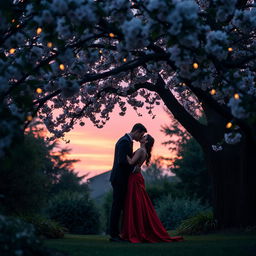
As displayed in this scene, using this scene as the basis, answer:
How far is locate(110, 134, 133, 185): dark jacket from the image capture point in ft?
37.0

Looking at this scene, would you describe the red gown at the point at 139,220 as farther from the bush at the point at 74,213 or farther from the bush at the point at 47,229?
the bush at the point at 74,213

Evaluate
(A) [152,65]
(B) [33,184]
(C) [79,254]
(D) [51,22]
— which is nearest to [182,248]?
(C) [79,254]

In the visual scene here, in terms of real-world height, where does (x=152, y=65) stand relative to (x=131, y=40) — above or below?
above

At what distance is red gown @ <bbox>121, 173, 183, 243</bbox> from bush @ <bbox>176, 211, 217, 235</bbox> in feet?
10.6

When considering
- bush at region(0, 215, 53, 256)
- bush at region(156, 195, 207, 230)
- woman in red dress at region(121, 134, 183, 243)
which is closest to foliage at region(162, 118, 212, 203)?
bush at region(156, 195, 207, 230)

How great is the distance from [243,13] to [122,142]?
159 inches

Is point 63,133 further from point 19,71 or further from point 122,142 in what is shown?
point 19,71

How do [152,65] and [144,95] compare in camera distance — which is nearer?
[152,65]

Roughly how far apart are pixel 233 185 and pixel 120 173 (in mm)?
4504

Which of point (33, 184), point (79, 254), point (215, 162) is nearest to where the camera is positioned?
point (79, 254)

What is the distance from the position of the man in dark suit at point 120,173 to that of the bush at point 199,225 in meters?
4.10

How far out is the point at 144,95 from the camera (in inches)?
619

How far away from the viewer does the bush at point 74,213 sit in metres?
17.9

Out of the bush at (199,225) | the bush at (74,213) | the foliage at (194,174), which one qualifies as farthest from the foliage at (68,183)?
the bush at (199,225)
